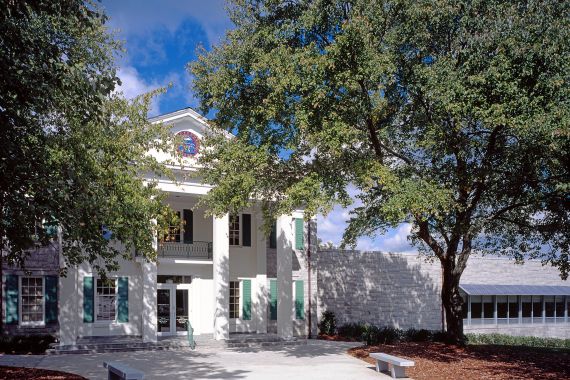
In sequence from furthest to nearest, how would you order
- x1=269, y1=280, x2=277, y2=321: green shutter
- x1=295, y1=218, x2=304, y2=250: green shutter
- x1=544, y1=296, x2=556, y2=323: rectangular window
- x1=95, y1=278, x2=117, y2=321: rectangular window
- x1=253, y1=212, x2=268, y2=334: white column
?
1. x1=544, y1=296, x2=556, y2=323: rectangular window
2. x1=295, y1=218, x2=304, y2=250: green shutter
3. x1=269, y1=280, x2=277, y2=321: green shutter
4. x1=253, y1=212, x2=268, y2=334: white column
5. x1=95, y1=278, x2=117, y2=321: rectangular window

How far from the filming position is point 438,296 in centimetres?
3133

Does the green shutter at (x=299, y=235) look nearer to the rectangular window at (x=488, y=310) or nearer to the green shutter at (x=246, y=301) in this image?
the green shutter at (x=246, y=301)

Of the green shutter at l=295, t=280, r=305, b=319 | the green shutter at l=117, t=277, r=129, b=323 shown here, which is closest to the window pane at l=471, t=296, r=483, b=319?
the green shutter at l=295, t=280, r=305, b=319

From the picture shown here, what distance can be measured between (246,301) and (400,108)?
43.3ft

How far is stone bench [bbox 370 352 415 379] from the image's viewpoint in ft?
49.4

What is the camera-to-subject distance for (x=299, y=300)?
2931 centimetres

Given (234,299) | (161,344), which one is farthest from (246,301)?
(161,344)

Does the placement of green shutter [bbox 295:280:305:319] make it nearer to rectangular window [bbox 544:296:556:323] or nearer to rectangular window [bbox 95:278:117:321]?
rectangular window [bbox 95:278:117:321]

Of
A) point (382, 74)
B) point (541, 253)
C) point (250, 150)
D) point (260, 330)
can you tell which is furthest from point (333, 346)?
point (382, 74)

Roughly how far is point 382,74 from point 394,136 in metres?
4.32

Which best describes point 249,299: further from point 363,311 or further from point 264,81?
point 264,81

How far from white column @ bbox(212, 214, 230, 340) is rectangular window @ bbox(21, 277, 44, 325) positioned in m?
6.50

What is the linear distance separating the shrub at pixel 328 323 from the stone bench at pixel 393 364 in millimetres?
13511

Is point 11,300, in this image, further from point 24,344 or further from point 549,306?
point 549,306
